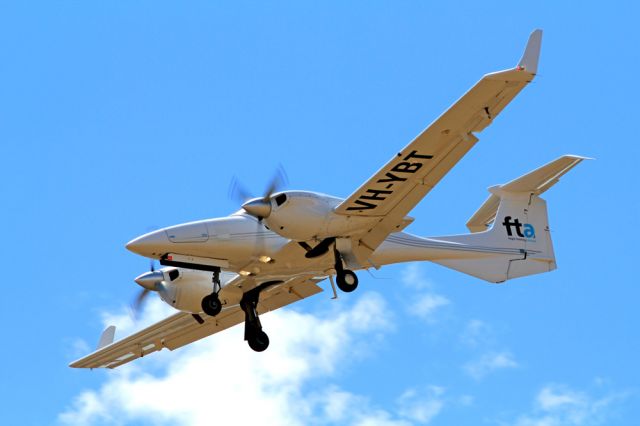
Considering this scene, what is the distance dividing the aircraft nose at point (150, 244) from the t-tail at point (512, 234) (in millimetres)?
7565

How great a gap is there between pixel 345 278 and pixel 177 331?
8.68m

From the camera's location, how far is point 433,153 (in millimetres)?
28031

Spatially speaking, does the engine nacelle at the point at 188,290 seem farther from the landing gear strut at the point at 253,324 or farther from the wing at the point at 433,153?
the wing at the point at 433,153

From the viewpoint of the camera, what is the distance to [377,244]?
2983 cm

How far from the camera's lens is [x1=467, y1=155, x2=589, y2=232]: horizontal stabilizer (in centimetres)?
3281

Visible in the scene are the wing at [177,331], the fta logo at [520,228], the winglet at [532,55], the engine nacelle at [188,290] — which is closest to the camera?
the winglet at [532,55]

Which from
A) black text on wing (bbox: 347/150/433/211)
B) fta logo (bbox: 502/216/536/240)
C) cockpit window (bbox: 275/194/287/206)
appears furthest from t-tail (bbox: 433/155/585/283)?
cockpit window (bbox: 275/194/287/206)

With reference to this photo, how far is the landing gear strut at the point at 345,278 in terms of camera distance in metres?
28.9

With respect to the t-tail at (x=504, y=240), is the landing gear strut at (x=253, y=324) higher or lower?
lower

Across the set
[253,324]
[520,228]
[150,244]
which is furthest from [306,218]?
[520,228]

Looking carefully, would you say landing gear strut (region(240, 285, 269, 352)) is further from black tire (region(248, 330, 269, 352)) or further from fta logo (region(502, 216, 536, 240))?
fta logo (region(502, 216, 536, 240))

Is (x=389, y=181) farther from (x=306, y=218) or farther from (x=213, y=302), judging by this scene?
(x=213, y=302)

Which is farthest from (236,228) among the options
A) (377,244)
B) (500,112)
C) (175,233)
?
(500,112)

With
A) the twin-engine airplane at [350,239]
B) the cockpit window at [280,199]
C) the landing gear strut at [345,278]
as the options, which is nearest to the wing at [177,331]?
the twin-engine airplane at [350,239]
